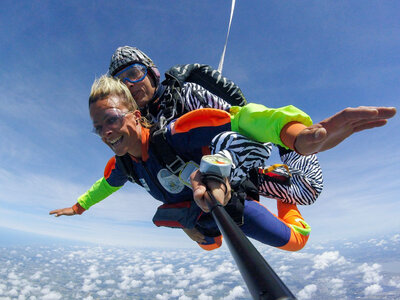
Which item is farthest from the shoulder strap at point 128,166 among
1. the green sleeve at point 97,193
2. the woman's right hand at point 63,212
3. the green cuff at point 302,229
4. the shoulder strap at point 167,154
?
the green cuff at point 302,229

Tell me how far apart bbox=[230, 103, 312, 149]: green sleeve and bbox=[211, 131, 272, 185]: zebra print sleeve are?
8 centimetres

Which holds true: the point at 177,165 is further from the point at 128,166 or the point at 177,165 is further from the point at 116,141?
the point at 128,166

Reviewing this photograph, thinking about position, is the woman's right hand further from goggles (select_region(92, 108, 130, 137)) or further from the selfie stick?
the selfie stick

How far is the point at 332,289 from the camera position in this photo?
144 m

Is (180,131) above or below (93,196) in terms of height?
above

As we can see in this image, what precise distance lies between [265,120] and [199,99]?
109cm

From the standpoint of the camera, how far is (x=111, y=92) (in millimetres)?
2111

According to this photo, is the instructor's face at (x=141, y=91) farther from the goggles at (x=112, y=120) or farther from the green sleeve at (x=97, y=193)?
the green sleeve at (x=97, y=193)

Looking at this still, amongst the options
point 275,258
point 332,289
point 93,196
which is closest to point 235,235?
point 93,196

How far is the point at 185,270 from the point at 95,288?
8086cm

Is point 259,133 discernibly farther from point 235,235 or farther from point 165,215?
point 165,215

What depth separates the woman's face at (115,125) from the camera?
2.02 m

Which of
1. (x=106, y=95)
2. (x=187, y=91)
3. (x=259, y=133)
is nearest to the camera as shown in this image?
(x=259, y=133)

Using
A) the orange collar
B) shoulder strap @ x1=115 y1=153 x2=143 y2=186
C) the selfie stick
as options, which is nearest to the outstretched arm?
the selfie stick
